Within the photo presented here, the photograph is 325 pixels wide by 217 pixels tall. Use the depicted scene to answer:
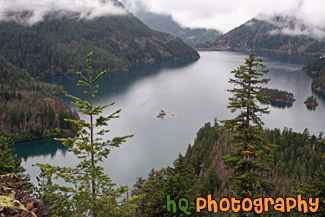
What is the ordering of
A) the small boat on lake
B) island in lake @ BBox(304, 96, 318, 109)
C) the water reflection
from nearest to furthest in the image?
1. the water reflection
2. the small boat on lake
3. island in lake @ BBox(304, 96, 318, 109)

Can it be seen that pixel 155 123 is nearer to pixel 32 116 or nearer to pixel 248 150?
pixel 32 116

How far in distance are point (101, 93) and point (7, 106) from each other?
63449mm

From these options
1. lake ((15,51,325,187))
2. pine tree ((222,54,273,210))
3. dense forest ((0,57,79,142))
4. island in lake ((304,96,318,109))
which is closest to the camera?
pine tree ((222,54,273,210))

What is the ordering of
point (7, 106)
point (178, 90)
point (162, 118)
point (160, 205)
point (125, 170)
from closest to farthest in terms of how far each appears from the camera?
point (160, 205) < point (125, 170) < point (7, 106) < point (162, 118) < point (178, 90)

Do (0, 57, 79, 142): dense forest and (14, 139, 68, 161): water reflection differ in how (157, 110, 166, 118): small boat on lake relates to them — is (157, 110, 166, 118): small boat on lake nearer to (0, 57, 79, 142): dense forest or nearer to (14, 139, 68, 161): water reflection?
(0, 57, 79, 142): dense forest

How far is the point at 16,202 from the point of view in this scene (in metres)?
14.8

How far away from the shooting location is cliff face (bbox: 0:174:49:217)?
1392 cm

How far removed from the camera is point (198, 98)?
169 metres

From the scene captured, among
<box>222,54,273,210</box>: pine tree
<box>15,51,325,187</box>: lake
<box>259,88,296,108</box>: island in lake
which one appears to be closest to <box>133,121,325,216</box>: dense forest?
<box>15,51,325,187</box>: lake

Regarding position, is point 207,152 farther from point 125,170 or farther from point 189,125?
point 189,125

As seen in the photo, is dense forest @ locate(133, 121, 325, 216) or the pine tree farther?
dense forest @ locate(133, 121, 325, 216)

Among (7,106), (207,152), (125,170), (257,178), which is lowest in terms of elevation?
(125,170)

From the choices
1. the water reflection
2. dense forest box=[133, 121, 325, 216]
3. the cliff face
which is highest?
the cliff face

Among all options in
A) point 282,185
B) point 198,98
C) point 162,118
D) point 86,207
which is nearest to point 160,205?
point 86,207
